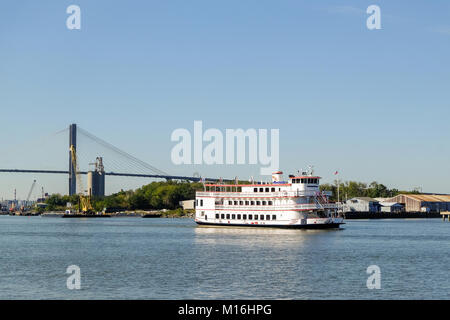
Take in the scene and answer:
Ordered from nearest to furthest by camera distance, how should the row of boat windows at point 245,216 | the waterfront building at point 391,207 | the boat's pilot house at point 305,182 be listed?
the boat's pilot house at point 305,182 < the row of boat windows at point 245,216 < the waterfront building at point 391,207

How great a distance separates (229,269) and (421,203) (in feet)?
484

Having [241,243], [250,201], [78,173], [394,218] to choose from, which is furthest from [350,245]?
[78,173]

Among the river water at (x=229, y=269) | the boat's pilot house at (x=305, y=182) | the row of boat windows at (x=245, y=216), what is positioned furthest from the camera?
the row of boat windows at (x=245, y=216)

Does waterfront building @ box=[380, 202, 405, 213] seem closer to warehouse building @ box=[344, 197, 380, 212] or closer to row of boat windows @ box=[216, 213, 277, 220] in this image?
warehouse building @ box=[344, 197, 380, 212]

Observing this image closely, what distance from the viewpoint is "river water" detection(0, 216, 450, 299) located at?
33.3 m

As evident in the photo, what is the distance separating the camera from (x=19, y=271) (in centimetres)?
4156

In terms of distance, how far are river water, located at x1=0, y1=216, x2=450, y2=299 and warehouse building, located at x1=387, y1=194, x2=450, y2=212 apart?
380 feet

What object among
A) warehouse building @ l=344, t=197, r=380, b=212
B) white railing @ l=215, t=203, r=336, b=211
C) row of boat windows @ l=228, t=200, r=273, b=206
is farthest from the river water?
warehouse building @ l=344, t=197, r=380, b=212

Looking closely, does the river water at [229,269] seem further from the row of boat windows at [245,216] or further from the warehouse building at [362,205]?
the warehouse building at [362,205]

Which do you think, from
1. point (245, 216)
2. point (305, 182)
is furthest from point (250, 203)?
point (305, 182)

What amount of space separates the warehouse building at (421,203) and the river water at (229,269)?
11570 cm

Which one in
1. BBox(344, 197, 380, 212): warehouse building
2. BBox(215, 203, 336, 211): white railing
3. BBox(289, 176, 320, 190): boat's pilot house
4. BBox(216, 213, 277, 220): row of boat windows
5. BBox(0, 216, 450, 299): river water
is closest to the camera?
BBox(0, 216, 450, 299): river water

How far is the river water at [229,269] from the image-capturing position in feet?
109

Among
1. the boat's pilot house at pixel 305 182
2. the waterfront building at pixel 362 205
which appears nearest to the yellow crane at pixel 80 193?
the waterfront building at pixel 362 205
